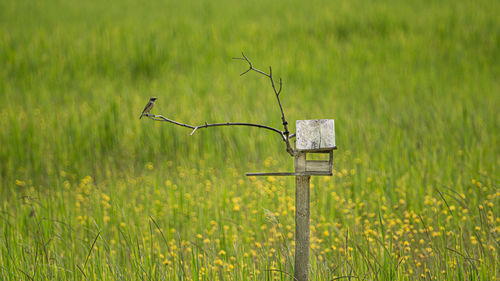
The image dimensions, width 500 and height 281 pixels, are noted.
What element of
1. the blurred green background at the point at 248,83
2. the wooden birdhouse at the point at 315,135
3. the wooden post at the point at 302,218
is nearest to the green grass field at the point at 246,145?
the blurred green background at the point at 248,83

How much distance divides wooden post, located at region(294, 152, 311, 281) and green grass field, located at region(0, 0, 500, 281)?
24 centimetres

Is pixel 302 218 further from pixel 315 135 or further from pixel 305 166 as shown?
pixel 315 135

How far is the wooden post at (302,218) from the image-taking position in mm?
1885

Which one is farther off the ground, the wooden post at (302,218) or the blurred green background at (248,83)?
the blurred green background at (248,83)

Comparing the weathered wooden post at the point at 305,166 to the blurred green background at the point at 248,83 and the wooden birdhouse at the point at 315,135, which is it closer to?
the wooden birdhouse at the point at 315,135

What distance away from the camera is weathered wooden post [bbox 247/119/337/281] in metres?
1.81

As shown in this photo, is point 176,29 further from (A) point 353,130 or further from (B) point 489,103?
(B) point 489,103

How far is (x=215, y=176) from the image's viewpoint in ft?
15.5

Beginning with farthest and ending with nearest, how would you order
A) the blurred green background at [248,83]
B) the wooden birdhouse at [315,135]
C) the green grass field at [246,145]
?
the blurred green background at [248,83], the green grass field at [246,145], the wooden birdhouse at [315,135]

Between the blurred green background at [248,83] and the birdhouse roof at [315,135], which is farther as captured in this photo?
the blurred green background at [248,83]

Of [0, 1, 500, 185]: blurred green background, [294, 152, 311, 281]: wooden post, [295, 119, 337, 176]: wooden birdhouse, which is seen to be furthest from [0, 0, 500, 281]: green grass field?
[295, 119, 337, 176]: wooden birdhouse

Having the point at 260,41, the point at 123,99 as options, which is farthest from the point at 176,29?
the point at 123,99

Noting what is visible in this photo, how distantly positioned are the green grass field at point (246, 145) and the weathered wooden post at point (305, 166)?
261mm

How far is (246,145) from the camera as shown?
17.6 ft
